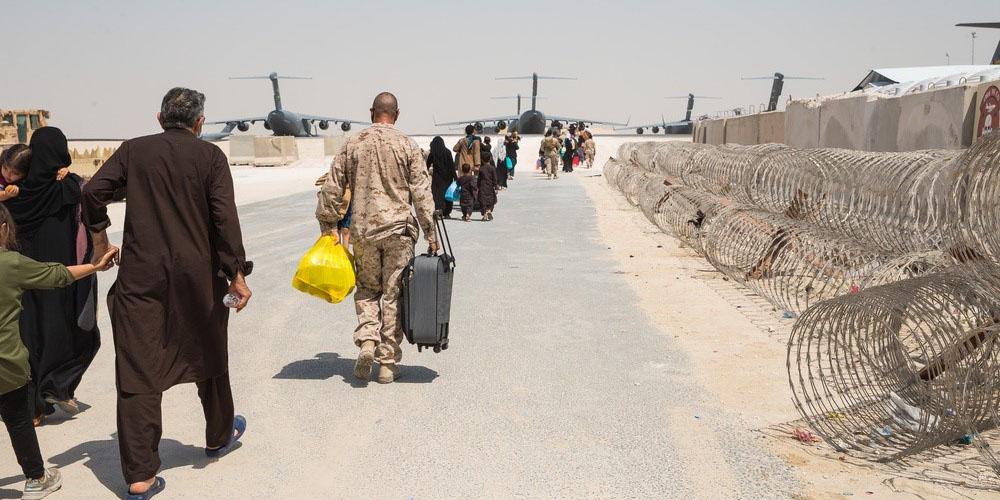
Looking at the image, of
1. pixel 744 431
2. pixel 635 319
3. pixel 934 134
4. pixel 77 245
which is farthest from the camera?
pixel 934 134

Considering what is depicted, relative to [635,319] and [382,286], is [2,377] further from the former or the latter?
[635,319]

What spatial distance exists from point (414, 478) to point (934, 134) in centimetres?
1484

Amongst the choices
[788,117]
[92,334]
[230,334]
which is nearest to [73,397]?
[92,334]

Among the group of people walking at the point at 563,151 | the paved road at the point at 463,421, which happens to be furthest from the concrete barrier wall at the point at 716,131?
the paved road at the point at 463,421

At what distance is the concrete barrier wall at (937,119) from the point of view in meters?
15.7

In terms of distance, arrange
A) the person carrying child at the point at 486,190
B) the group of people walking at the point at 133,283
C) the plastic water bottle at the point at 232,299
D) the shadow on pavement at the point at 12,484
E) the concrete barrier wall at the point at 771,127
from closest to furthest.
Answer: the group of people walking at the point at 133,283 → the shadow on pavement at the point at 12,484 → the plastic water bottle at the point at 232,299 → the person carrying child at the point at 486,190 → the concrete barrier wall at the point at 771,127

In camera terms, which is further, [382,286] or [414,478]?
[382,286]

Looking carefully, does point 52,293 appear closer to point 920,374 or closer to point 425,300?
point 425,300

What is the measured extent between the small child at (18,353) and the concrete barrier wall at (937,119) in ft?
47.2

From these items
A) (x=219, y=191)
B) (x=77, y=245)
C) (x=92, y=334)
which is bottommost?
(x=92, y=334)

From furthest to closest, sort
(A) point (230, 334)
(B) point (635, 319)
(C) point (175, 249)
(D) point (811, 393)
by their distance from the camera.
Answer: (B) point (635, 319), (A) point (230, 334), (D) point (811, 393), (C) point (175, 249)

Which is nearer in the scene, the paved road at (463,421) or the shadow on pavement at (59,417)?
the paved road at (463,421)

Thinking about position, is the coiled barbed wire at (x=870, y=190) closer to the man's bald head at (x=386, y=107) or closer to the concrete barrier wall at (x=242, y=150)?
the man's bald head at (x=386, y=107)

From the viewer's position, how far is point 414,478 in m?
4.89
